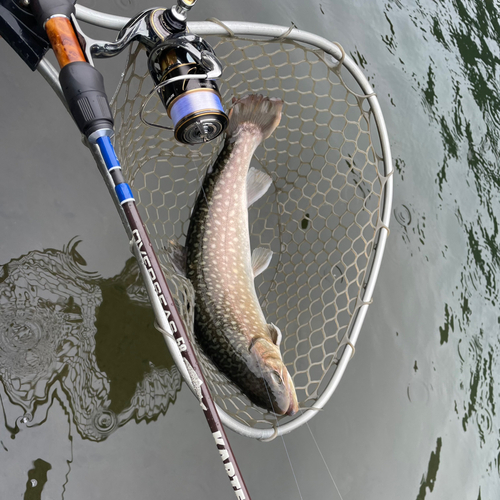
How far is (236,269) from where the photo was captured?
114 inches

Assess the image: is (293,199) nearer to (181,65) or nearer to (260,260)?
(260,260)

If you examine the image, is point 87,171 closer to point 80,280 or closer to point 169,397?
point 80,280

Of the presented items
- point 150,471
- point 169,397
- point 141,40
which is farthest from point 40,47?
point 150,471

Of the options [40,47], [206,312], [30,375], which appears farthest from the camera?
[206,312]

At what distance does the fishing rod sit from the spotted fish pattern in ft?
2.19

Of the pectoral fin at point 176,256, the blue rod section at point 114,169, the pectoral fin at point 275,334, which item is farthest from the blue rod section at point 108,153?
the pectoral fin at point 275,334

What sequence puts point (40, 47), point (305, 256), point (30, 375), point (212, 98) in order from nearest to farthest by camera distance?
point (40, 47) < point (212, 98) < point (30, 375) < point (305, 256)

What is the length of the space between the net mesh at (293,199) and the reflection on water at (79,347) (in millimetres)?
Result: 409

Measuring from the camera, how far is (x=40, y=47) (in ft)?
6.68

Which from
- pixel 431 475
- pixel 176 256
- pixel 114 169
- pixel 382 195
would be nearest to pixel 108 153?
pixel 114 169

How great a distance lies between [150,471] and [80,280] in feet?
4.04

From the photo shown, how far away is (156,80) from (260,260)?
1363 millimetres

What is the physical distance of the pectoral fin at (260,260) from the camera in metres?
3.14

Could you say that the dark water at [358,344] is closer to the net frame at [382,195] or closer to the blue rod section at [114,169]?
the net frame at [382,195]
